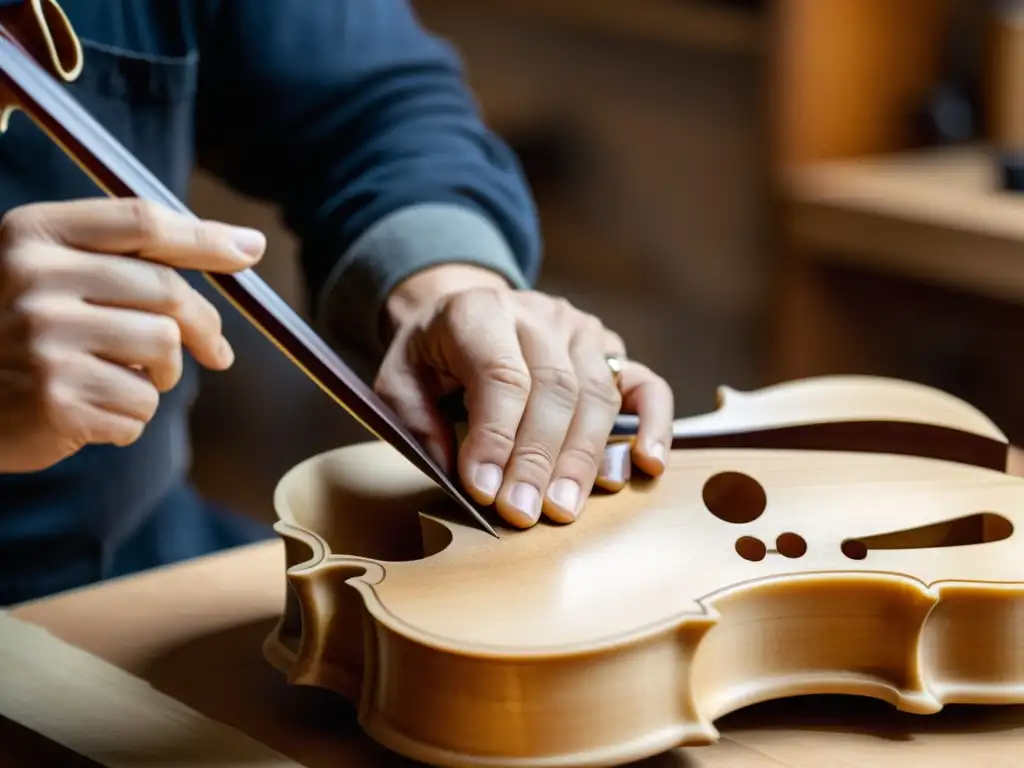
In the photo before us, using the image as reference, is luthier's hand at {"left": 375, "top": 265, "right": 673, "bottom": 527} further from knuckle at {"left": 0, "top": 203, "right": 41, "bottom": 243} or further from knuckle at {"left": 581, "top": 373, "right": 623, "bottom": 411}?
knuckle at {"left": 0, "top": 203, "right": 41, "bottom": 243}

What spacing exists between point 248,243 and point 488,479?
0.15m

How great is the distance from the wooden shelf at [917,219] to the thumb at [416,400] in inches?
35.5

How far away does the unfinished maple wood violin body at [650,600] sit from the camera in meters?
0.56

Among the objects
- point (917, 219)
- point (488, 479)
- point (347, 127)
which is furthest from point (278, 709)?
point (917, 219)

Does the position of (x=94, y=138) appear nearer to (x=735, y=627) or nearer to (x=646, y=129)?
(x=735, y=627)

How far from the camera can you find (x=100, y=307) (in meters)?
0.64

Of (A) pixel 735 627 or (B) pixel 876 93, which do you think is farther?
(B) pixel 876 93

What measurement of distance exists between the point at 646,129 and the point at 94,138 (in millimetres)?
1747

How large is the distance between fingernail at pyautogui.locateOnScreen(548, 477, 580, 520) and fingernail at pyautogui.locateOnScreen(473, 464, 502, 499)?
2 cm

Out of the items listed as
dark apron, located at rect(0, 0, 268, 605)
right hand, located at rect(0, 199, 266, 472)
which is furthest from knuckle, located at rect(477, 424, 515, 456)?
dark apron, located at rect(0, 0, 268, 605)

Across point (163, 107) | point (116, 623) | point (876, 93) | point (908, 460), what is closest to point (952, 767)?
point (908, 460)

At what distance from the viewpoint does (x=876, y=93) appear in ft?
6.23

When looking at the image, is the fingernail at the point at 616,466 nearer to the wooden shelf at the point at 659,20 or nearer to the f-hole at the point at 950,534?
the f-hole at the point at 950,534

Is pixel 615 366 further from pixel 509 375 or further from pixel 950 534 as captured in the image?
pixel 950 534
